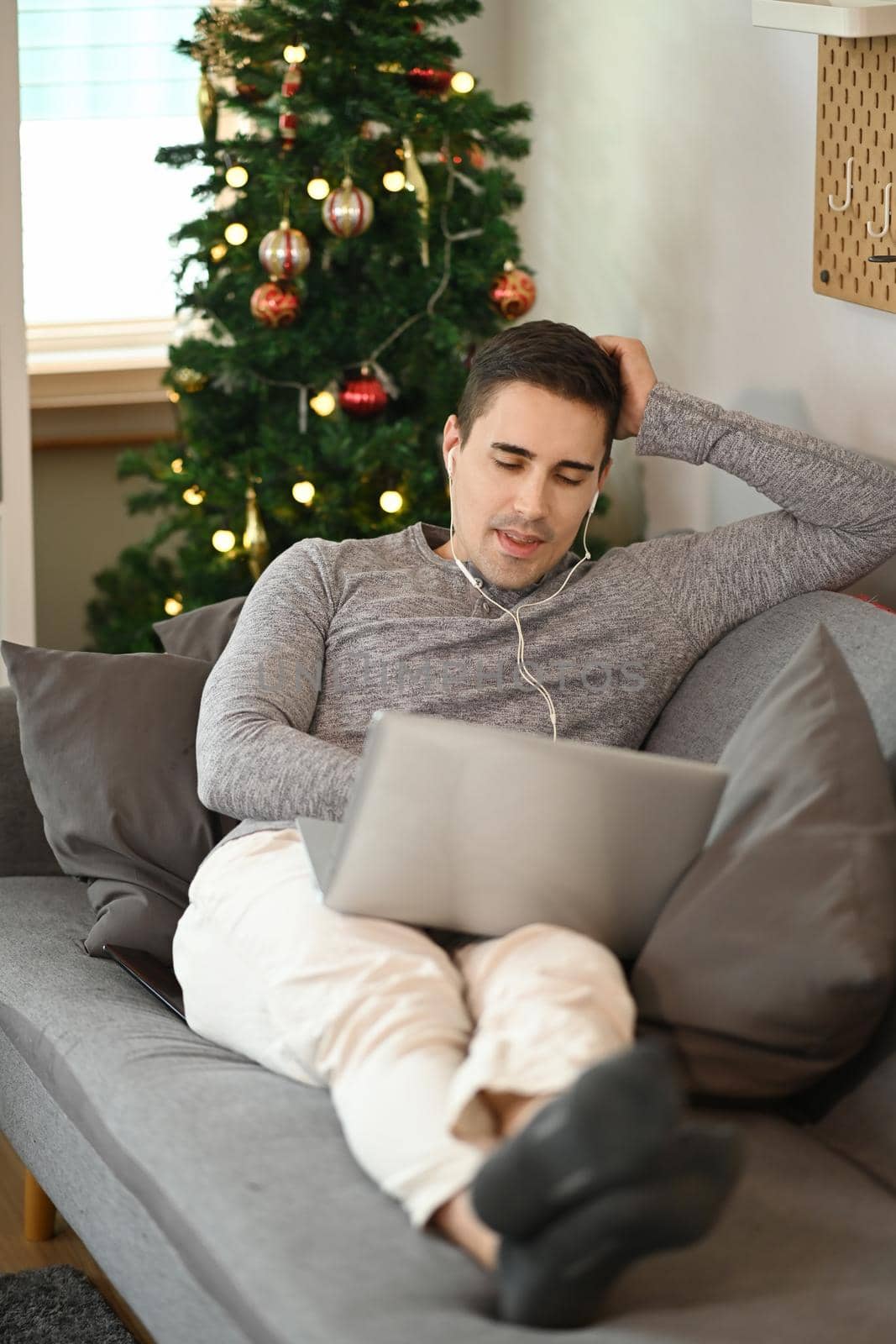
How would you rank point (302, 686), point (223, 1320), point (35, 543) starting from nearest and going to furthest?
1. point (223, 1320)
2. point (302, 686)
3. point (35, 543)

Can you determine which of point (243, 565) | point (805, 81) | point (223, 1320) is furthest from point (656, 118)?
point (223, 1320)

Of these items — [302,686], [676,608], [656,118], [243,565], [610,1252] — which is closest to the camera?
[610,1252]

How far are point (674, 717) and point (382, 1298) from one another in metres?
0.93

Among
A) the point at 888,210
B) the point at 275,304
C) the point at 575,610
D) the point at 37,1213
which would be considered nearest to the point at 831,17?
the point at 888,210

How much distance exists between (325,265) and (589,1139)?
2.05 metres

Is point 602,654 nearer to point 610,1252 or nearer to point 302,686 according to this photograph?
point 302,686

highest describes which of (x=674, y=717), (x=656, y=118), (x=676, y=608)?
(x=656, y=118)

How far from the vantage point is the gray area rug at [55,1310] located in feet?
5.31

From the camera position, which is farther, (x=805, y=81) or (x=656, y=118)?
(x=656, y=118)

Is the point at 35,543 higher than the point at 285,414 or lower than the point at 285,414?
lower

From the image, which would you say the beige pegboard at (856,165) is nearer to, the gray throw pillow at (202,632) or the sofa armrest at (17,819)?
the gray throw pillow at (202,632)

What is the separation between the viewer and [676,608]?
1.88 metres

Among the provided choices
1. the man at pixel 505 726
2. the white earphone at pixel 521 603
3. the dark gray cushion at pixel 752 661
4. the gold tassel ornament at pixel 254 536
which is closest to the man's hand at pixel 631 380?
the man at pixel 505 726

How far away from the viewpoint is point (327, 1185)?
118 centimetres
